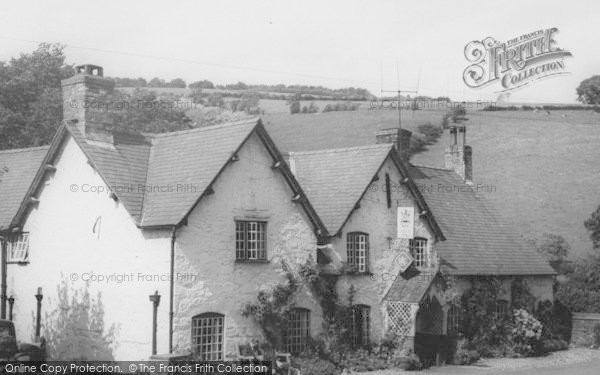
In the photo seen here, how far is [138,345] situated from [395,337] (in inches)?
382

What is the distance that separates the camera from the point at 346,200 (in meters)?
29.7

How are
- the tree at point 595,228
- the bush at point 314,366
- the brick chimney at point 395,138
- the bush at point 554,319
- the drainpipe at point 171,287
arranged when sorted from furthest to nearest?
the tree at point 595,228 < the bush at point 554,319 < the brick chimney at point 395,138 < the bush at point 314,366 < the drainpipe at point 171,287

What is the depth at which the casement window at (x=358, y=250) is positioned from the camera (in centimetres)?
2941

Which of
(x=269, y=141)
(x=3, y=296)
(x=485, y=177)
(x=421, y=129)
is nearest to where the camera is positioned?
(x=269, y=141)

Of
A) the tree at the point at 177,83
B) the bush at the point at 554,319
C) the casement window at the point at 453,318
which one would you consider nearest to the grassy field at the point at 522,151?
the bush at the point at 554,319

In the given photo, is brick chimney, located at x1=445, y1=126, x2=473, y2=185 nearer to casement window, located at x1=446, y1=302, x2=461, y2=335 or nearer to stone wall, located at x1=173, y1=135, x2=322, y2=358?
casement window, located at x1=446, y1=302, x2=461, y2=335

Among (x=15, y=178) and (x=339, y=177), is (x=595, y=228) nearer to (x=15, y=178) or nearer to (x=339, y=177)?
(x=339, y=177)

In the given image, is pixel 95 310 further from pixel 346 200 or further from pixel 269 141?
pixel 346 200

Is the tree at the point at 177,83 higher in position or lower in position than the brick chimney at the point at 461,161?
higher

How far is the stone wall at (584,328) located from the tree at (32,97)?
110 ft

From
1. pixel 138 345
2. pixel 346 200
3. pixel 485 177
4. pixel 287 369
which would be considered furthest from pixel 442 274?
pixel 485 177

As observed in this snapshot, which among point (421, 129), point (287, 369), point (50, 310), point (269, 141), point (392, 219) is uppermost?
point (421, 129)

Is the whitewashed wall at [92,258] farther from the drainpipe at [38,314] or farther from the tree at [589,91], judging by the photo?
the tree at [589,91]

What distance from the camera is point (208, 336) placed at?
24516 mm
